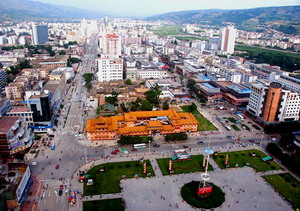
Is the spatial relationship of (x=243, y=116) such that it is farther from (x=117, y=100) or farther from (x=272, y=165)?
(x=117, y=100)

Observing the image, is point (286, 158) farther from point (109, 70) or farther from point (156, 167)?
point (109, 70)

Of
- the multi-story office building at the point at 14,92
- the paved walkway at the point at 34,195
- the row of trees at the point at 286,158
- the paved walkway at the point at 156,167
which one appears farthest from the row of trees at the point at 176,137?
the multi-story office building at the point at 14,92

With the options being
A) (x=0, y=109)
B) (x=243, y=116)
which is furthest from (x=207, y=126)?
(x=0, y=109)

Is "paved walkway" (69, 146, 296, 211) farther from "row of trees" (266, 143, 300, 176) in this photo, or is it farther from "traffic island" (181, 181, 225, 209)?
"row of trees" (266, 143, 300, 176)

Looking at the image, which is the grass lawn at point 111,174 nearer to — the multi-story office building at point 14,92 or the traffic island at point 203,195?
the traffic island at point 203,195

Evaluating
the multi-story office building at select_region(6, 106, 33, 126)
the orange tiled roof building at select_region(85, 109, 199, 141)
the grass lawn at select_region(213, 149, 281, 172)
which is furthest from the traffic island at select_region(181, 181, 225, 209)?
the multi-story office building at select_region(6, 106, 33, 126)

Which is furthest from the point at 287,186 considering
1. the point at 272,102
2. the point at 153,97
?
the point at 153,97
